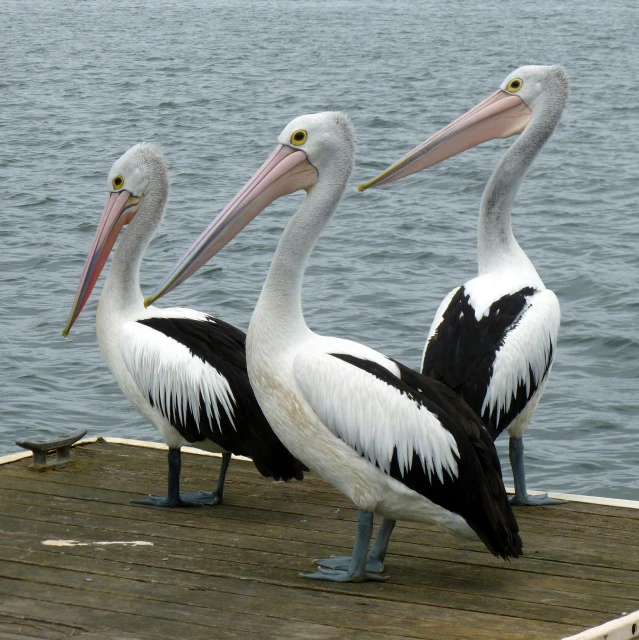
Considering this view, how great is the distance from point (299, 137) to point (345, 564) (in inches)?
55.1

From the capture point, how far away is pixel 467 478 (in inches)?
145

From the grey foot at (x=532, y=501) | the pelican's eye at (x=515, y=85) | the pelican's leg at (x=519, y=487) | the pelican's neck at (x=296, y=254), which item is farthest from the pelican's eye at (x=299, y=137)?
the pelican's eye at (x=515, y=85)

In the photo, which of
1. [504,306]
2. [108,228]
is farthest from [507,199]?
[108,228]

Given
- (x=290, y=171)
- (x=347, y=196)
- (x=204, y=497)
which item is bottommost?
(x=204, y=497)

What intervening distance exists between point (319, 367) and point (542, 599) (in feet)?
3.19

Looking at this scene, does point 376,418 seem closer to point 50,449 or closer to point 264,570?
point 264,570

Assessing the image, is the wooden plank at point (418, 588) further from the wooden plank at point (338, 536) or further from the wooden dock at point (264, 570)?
the wooden plank at point (338, 536)

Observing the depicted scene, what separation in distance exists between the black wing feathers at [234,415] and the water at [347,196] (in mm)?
2559

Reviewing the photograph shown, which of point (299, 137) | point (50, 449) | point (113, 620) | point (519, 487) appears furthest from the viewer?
point (50, 449)

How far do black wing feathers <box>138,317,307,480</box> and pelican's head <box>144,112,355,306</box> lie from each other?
0.57 m

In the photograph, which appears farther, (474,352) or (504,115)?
(504,115)

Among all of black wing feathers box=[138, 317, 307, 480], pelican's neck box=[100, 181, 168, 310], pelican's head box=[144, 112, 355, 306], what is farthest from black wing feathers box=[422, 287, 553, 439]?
pelican's neck box=[100, 181, 168, 310]

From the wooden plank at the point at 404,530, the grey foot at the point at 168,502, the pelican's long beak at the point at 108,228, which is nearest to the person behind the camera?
the wooden plank at the point at 404,530

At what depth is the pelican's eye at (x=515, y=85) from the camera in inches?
218
